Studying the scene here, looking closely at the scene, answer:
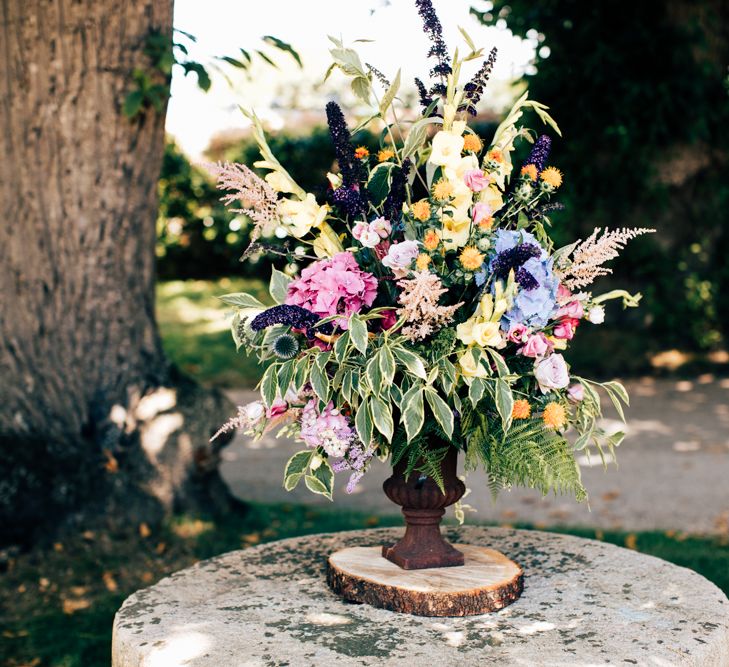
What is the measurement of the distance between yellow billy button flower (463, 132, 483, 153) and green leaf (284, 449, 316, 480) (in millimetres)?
917

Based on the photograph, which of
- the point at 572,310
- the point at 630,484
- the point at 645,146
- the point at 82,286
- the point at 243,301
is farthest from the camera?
the point at 645,146

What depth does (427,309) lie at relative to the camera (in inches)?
93.4

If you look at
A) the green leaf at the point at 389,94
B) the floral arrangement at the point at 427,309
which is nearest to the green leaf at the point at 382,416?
the floral arrangement at the point at 427,309

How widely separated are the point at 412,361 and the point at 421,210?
40cm

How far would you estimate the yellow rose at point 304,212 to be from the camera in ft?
8.32

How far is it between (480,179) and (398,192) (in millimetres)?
263

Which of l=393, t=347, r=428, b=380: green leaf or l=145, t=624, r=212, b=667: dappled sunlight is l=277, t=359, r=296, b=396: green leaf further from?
l=145, t=624, r=212, b=667: dappled sunlight

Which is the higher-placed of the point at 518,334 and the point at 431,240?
the point at 431,240

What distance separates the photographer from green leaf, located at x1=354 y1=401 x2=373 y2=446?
2.38 m

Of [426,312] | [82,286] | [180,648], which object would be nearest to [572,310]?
[426,312]

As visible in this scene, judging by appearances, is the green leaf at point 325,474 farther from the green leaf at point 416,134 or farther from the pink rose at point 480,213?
the green leaf at point 416,134

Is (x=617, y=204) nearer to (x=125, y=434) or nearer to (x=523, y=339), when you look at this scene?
(x=125, y=434)

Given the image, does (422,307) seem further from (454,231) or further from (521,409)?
(521,409)

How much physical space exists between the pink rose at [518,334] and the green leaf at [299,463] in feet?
2.02
